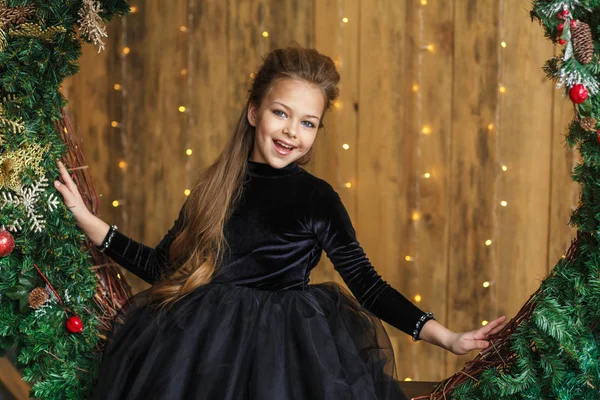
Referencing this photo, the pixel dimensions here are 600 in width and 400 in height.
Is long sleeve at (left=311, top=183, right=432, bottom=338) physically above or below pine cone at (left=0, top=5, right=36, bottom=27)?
below

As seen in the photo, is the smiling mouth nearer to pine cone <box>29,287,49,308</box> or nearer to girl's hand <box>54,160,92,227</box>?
girl's hand <box>54,160,92,227</box>

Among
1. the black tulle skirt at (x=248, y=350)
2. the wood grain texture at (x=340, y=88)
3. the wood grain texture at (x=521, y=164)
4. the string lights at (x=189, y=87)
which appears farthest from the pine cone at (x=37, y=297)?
the wood grain texture at (x=521, y=164)

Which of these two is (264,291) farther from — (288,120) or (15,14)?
(15,14)

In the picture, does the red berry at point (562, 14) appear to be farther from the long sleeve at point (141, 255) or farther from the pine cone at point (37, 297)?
the pine cone at point (37, 297)

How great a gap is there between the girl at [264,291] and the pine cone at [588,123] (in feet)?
1.39

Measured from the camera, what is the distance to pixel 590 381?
1302 millimetres

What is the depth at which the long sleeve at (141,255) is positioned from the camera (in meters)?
1.72

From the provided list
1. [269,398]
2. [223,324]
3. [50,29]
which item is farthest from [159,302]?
[50,29]

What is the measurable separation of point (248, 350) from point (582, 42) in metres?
0.84

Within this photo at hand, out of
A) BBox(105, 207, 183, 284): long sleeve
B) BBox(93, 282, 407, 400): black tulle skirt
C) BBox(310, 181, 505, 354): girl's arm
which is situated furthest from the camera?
BBox(105, 207, 183, 284): long sleeve

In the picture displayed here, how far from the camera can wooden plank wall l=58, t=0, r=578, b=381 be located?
2525mm

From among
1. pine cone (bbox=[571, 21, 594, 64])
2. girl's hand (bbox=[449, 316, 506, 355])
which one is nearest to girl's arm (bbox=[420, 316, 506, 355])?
girl's hand (bbox=[449, 316, 506, 355])

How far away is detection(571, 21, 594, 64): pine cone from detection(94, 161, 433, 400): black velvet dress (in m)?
0.60

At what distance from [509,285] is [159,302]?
148cm
